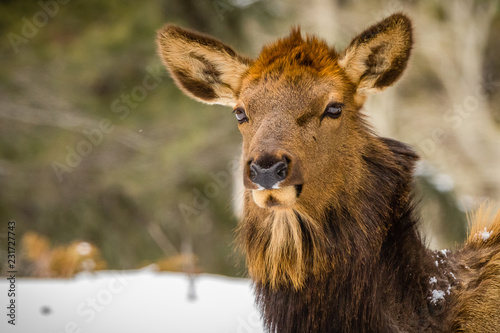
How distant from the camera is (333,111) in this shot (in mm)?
3973

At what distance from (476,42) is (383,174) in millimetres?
13516

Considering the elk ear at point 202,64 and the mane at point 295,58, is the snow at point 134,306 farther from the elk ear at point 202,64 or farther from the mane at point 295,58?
the mane at point 295,58

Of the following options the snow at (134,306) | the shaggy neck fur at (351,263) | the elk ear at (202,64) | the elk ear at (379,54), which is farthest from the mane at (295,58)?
the snow at (134,306)

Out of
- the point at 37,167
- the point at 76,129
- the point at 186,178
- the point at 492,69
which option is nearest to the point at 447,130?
the point at 492,69

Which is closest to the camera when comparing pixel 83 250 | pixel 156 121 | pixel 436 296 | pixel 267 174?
pixel 267 174

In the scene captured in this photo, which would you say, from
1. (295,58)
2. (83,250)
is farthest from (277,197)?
(83,250)

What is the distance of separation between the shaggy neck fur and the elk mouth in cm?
25

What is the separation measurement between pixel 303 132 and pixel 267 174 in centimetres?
61

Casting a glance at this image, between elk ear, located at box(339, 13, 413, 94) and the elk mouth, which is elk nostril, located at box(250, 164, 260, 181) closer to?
the elk mouth

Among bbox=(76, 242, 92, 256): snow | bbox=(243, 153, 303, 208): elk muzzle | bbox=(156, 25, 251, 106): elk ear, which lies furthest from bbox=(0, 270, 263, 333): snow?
bbox=(156, 25, 251, 106): elk ear

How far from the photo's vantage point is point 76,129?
12.7m

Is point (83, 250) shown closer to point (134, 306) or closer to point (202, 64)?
point (134, 306)

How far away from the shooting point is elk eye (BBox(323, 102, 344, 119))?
3.96 meters

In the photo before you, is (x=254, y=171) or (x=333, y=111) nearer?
(x=254, y=171)
